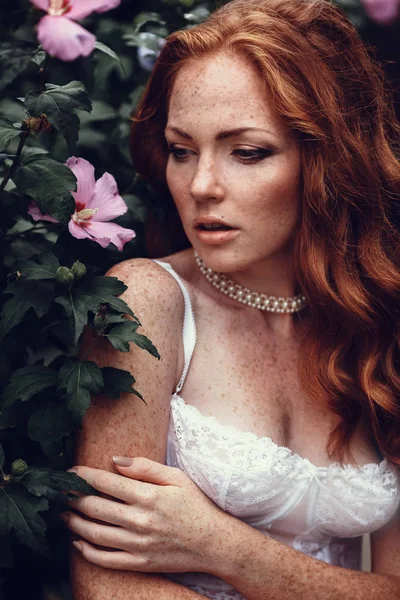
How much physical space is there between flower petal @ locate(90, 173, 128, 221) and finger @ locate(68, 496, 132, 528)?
536 mm

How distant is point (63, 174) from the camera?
4.50 feet

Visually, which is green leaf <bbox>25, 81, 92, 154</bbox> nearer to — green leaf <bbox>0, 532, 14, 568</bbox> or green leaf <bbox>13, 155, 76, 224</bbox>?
green leaf <bbox>13, 155, 76, 224</bbox>

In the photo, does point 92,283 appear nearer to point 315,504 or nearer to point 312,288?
point 312,288

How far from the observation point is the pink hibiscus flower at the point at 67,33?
45.0 inches

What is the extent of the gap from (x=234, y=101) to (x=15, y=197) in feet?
1.59

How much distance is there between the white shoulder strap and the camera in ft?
5.71

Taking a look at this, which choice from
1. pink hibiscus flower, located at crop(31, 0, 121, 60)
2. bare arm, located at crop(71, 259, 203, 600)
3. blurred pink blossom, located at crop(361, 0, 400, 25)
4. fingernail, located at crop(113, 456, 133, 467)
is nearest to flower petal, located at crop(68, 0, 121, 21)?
pink hibiscus flower, located at crop(31, 0, 121, 60)

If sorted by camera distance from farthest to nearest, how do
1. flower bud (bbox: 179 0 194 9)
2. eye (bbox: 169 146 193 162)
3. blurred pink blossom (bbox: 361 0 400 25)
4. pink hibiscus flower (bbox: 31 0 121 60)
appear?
blurred pink blossom (bbox: 361 0 400 25) → flower bud (bbox: 179 0 194 9) → eye (bbox: 169 146 193 162) → pink hibiscus flower (bbox: 31 0 121 60)

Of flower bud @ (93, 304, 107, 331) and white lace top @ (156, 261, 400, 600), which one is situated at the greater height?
flower bud @ (93, 304, 107, 331)

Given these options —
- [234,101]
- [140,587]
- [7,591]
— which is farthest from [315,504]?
[234,101]

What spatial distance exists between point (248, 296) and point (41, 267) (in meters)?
0.68

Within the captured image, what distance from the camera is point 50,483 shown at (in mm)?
1380

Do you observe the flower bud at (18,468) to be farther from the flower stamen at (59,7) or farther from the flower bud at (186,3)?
the flower bud at (186,3)

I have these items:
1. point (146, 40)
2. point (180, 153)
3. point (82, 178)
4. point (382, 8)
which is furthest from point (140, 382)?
point (382, 8)
